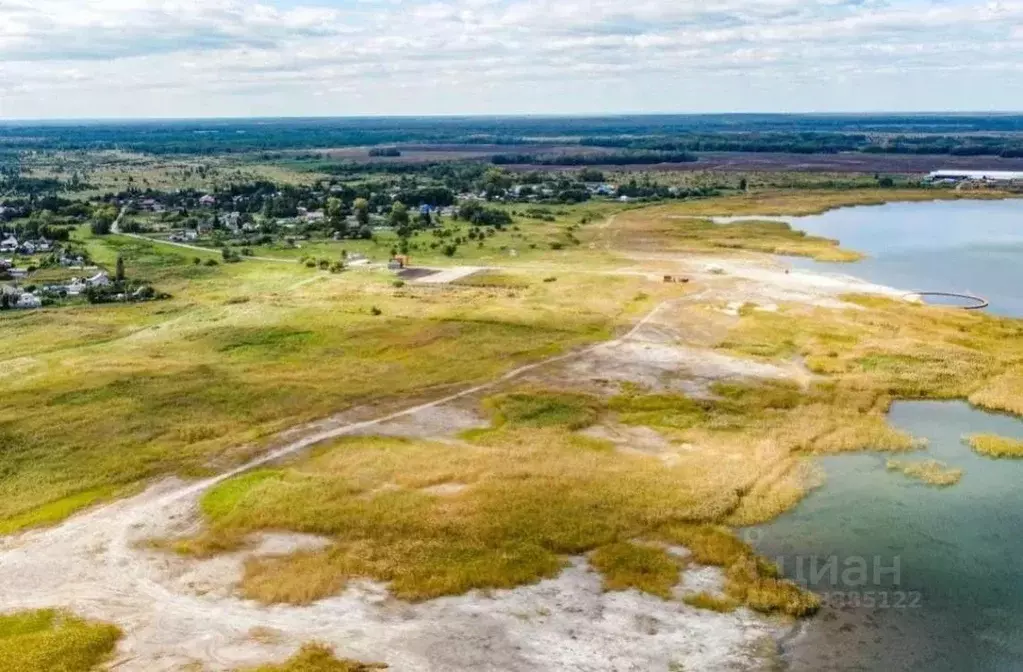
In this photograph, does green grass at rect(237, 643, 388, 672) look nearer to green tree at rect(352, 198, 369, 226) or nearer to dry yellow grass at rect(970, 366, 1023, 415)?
dry yellow grass at rect(970, 366, 1023, 415)

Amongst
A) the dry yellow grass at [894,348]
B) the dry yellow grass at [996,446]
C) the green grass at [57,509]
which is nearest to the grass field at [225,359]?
the green grass at [57,509]

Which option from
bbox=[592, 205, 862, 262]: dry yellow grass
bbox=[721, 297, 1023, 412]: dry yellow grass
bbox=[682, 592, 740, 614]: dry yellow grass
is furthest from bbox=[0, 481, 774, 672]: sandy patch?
bbox=[592, 205, 862, 262]: dry yellow grass

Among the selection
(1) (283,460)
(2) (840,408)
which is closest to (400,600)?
(1) (283,460)

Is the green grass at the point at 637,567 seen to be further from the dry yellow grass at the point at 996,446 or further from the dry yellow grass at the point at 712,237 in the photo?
the dry yellow grass at the point at 712,237

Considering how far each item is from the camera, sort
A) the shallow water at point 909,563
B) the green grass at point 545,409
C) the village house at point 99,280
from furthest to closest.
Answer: the village house at point 99,280 → the green grass at point 545,409 → the shallow water at point 909,563

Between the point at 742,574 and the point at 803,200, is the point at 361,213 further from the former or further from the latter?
the point at 742,574

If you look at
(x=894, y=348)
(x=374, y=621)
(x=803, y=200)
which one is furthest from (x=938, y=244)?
(x=374, y=621)

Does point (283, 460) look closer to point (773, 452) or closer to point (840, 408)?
point (773, 452)
